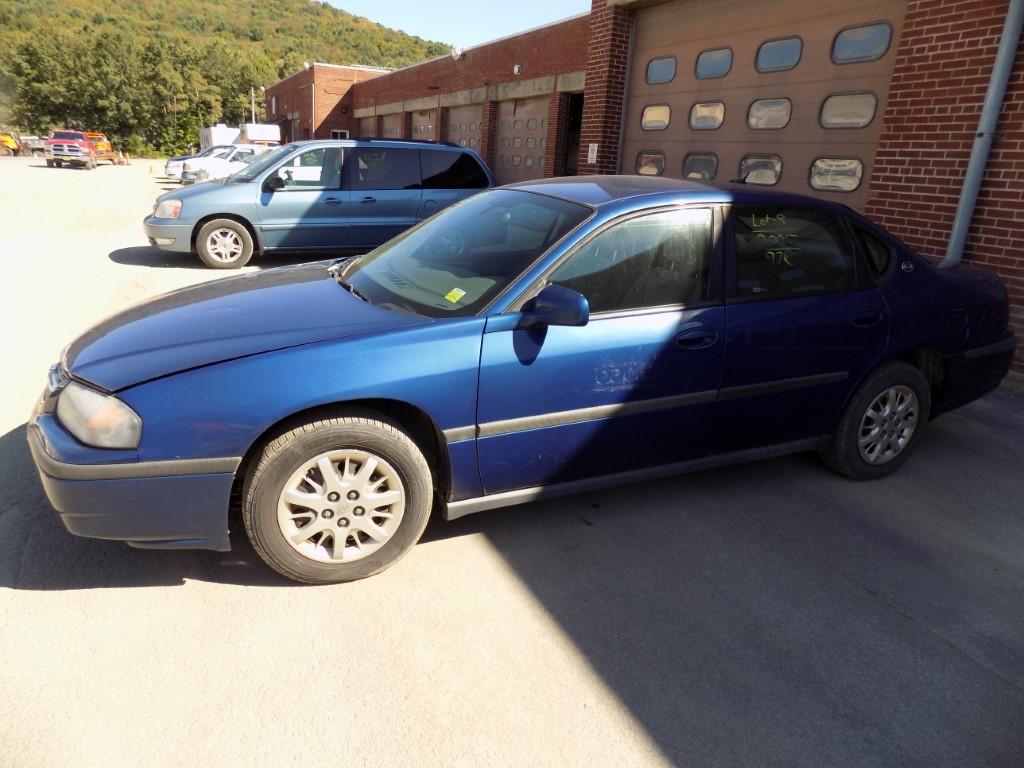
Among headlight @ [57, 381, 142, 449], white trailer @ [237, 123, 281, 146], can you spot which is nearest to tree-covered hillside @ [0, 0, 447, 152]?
white trailer @ [237, 123, 281, 146]

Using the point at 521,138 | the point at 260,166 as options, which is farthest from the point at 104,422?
the point at 521,138

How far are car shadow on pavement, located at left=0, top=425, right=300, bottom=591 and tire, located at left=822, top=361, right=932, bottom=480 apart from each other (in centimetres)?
296

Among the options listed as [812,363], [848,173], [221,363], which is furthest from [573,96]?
[221,363]

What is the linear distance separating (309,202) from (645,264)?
23.5 feet

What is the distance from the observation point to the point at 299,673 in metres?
2.40

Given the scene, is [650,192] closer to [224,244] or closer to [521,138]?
[224,244]

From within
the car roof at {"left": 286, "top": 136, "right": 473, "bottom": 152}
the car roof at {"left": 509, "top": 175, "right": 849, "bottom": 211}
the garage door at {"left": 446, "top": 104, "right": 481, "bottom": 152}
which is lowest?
the car roof at {"left": 509, "top": 175, "right": 849, "bottom": 211}

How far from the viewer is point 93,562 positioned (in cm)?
295

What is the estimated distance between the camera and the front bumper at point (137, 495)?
2.50 meters

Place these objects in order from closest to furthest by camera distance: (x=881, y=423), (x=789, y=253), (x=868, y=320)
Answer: (x=789, y=253) < (x=868, y=320) < (x=881, y=423)

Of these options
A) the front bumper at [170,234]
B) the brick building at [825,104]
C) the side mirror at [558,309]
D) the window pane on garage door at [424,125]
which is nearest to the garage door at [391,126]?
the window pane on garage door at [424,125]

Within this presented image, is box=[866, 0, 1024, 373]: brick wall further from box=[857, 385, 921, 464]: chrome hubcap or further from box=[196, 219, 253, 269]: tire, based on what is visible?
box=[196, 219, 253, 269]: tire

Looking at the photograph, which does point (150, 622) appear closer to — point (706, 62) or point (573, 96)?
point (706, 62)

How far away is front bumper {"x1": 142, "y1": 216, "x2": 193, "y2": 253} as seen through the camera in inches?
358
